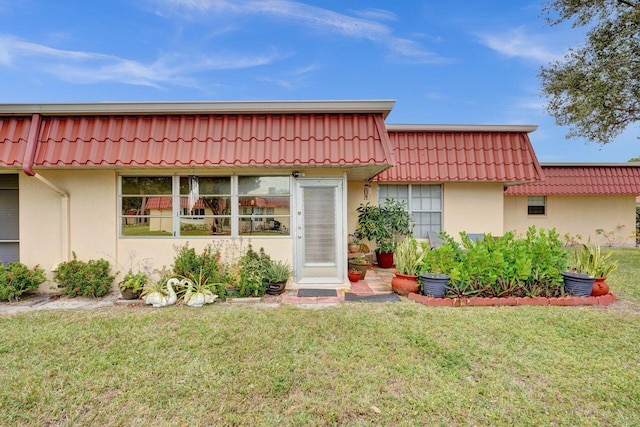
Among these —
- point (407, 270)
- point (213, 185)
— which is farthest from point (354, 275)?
point (213, 185)

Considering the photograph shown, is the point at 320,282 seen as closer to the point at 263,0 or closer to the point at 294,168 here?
the point at 294,168

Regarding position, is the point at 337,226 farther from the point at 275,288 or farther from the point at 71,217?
the point at 71,217

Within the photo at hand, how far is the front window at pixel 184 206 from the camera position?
6246 mm

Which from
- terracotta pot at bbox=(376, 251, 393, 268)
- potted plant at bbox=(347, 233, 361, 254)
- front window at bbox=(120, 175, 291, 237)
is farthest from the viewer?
terracotta pot at bbox=(376, 251, 393, 268)

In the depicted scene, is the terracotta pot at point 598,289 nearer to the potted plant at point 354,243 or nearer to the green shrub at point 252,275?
the potted plant at point 354,243

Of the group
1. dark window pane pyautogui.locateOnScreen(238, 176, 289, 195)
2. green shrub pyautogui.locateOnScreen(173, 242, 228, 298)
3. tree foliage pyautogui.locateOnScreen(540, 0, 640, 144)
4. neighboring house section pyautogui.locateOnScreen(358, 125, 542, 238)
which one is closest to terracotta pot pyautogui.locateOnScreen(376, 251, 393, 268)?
neighboring house section pyautogui.locateOnScreen(358, 125, 542, 238)

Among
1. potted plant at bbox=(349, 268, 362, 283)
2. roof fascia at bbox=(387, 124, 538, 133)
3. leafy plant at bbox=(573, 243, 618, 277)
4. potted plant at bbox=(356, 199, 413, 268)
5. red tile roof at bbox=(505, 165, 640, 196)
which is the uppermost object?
roof fascia at bbox=(387, 124, 538, 133)

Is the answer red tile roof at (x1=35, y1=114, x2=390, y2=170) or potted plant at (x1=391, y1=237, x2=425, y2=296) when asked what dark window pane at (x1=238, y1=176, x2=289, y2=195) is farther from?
potted plant at (x1=391, y1=237, x2=425, y2=296)

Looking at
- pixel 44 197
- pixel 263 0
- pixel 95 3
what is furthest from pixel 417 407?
pixel 95 3

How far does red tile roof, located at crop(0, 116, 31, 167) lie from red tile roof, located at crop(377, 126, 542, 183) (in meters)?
7.44

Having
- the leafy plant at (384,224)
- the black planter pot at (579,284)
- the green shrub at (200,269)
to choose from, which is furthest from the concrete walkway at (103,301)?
the black planter pot at (579,284)

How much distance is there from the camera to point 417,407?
2.56 m

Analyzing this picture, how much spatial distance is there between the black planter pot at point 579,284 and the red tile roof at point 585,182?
8158 mm

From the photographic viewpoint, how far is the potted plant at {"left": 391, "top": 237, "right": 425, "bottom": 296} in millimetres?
5656
